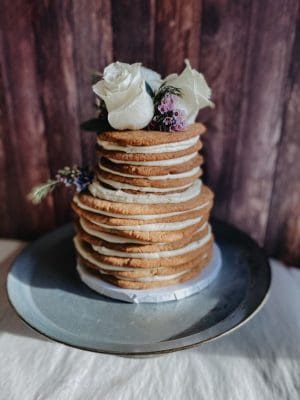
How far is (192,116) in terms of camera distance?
0.77 m

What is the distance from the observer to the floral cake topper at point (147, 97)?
71 centimetres

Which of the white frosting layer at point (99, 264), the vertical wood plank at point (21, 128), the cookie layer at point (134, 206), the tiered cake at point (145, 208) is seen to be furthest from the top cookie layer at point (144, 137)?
the vertical wood plank at point (21, 128)

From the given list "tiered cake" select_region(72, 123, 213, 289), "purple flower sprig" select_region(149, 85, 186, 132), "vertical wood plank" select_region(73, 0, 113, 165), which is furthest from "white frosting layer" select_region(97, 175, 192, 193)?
"vertical wood plank" select_region(73, 0, 113, 165)

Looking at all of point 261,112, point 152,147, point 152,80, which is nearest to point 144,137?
point 152,147

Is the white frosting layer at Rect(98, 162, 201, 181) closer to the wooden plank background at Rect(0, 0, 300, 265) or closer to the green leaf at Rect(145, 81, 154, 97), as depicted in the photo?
the green leaf at Rect(145, 81, 154, 97)

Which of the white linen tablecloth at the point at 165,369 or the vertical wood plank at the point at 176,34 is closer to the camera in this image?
the white linen tablecloth at the point at 165,369

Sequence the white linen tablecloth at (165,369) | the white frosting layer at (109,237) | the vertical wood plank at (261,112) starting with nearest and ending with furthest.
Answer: the white linen tablecloth at (165,369)
the white frosting layer at (109,237)
the vertical wood plank at (261,112)

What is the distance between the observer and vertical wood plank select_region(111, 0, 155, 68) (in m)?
0.91

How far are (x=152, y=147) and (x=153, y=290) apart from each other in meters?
0.26

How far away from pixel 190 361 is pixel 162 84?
47 centimetres

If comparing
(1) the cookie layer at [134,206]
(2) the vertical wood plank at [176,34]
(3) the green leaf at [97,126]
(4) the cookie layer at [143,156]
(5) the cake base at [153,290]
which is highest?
(2) the vertical wood plank at [176,34]

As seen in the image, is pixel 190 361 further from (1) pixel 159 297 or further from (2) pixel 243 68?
(2) pixel 243 68

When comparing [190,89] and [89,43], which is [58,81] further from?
[190,89]

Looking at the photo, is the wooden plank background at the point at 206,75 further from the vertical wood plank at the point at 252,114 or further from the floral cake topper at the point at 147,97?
the floral cake topper at the point at 147,97
